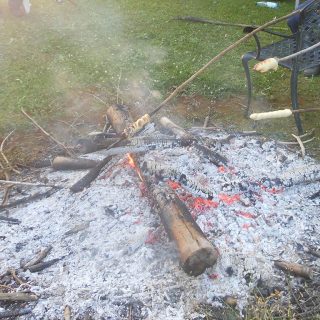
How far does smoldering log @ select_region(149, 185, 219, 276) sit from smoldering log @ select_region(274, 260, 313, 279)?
58 centimetres

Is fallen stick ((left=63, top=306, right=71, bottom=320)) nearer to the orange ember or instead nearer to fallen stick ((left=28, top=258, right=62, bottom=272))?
fallen stick ((left=28, top=258, right=62, bottom=272))

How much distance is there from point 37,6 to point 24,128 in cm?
595

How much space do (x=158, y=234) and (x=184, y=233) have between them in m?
0.36

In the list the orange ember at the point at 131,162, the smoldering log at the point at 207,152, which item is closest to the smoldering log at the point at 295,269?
the smoldering log at the point at 207,152

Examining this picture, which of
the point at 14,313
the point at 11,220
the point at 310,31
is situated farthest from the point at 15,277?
the point at 310,31

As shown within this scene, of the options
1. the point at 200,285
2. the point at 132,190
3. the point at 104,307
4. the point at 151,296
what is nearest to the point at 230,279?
the point at 200,285

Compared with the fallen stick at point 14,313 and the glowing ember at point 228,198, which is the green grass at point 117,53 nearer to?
the glowing ember at point 228,198

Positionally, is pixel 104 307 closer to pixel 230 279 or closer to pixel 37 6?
pixel 230 279

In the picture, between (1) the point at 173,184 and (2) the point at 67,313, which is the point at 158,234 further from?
(2) the point at 67,313

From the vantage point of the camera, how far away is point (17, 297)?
2.93m

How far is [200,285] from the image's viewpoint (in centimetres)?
299

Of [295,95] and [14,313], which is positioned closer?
[14,313]

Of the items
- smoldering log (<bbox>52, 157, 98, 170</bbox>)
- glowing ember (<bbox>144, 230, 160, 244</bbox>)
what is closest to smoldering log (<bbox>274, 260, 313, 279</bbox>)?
glowing ember (<bbox>144, 230, 160, 244</bbox>)

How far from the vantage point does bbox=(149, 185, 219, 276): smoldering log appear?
114 inches
